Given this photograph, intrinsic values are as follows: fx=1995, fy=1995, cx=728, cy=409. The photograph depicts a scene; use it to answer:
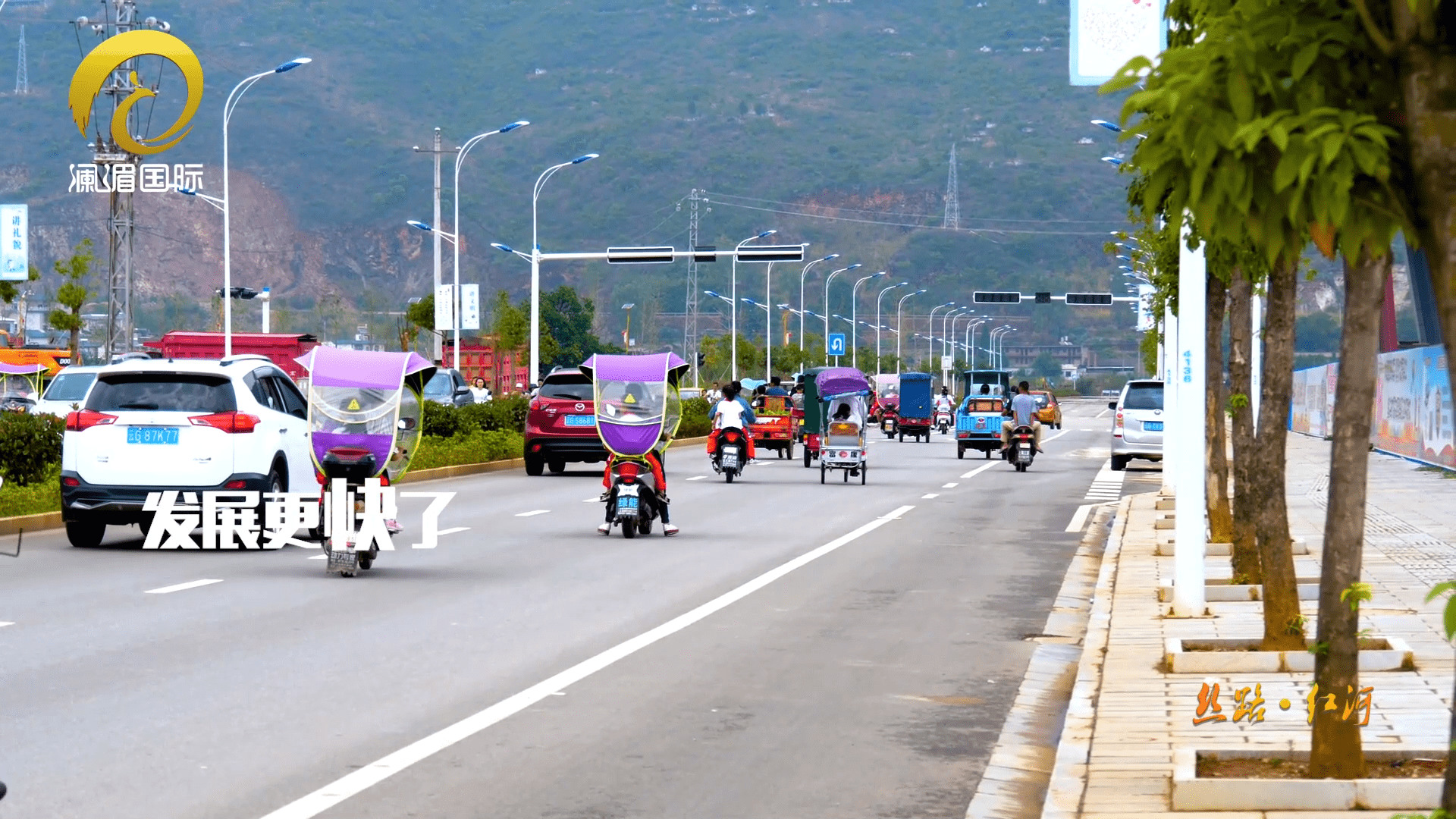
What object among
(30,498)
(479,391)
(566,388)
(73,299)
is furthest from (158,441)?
(73,299)

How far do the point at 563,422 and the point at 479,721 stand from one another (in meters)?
25.8

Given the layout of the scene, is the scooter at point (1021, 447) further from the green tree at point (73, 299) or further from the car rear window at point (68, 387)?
the green tree at point (73, 299)

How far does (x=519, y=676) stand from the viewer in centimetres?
1127

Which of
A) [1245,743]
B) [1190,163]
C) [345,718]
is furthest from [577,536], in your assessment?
[1190,163]

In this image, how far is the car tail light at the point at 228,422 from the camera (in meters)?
19.2

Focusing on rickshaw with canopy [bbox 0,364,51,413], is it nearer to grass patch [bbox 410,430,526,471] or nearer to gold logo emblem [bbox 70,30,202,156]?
gold logo emblem [bbox 70,30,202,156]

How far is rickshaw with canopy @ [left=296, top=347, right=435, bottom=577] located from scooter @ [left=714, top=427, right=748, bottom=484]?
16050 mm

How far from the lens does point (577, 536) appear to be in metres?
21.8

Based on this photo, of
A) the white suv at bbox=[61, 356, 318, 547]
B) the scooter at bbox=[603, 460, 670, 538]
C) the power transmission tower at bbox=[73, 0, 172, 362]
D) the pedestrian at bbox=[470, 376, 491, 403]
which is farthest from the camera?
the pedestrian at bbox=[470, 376, 491, 403]

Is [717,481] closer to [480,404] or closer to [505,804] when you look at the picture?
[480,404]

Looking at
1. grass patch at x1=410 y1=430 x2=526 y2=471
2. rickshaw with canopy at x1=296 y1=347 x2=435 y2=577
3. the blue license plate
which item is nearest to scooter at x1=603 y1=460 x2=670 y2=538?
rickshaw with canopy at x1=296 y1=347 x2=435 y2=577

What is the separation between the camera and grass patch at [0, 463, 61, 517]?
21.7 m

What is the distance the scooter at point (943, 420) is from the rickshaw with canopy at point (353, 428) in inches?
2551

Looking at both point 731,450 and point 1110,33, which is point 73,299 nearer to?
point 731,450
